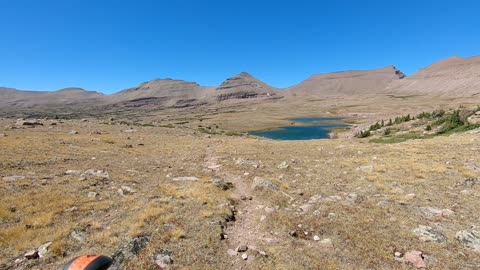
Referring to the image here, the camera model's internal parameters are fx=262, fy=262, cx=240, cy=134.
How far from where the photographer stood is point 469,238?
29.6 ft

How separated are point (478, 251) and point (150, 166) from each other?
19.4 m

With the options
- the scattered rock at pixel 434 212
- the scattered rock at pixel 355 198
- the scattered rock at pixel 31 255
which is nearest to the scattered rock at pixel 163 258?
the scattered rock at pixel 31 255

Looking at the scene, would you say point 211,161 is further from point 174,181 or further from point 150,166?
point 174,181

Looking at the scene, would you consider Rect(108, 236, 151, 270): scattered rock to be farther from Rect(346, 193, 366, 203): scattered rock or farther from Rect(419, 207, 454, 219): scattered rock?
Rect(419, 207, 454, 219): scattered rock

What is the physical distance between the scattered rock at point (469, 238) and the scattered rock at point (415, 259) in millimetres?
1866

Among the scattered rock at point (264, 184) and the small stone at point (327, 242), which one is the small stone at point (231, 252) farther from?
the scattered rock at point (264, 184)

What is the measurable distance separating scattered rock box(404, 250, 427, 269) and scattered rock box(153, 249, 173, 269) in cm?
747

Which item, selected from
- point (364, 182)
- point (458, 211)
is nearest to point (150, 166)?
point (364, 182)

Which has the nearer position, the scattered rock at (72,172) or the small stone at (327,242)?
the small stone at (327,242)

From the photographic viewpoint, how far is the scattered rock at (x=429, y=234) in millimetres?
9203

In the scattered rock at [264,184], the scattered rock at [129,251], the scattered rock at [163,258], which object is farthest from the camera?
the scattered rock at [264,184]

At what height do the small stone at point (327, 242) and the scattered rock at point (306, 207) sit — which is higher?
the scattered rock at point (306, 207)

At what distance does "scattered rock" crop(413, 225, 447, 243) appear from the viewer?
9.20 meters

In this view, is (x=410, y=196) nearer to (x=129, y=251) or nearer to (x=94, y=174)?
(x=129, y=251)
